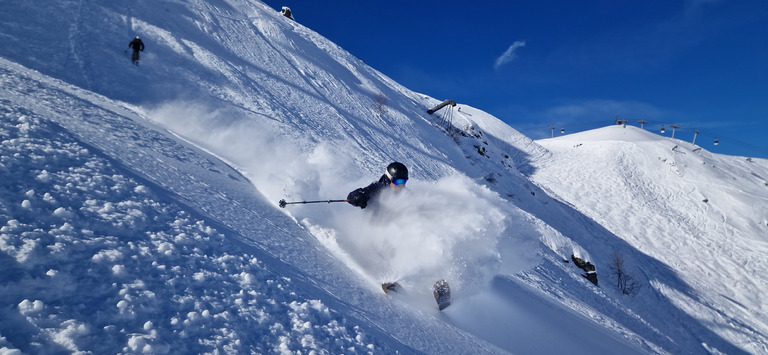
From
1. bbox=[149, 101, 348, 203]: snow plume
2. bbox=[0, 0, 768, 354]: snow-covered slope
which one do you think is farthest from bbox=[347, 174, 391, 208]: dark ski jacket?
bbox=[149, 101, 348, 203]: snow plume

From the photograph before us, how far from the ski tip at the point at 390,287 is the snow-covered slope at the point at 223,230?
10.0 inches

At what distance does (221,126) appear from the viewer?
11422 millimetres

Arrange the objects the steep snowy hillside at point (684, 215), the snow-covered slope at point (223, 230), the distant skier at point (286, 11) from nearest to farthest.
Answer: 1. the snow-covered slope at point (223, 230)
2. the steep snowy hillside at point (684, 215)
3. the distant skier at point (286, 11)

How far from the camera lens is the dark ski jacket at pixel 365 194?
6.50 m

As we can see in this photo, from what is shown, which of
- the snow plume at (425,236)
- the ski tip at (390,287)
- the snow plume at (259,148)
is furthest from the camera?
the snow plume at (259,148)

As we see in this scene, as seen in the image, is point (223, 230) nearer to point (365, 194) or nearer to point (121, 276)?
point (121, 276)

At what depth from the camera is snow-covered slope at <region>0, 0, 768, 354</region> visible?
2.71 metres

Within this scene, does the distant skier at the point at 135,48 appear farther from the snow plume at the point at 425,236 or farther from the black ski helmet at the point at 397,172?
the black ski helmet at the point at 397,172

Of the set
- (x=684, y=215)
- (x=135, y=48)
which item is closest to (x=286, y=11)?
(x=135, y=48)

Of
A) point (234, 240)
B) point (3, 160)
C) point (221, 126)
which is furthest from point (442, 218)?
point (221, 126)

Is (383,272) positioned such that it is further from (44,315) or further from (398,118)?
(398,118)

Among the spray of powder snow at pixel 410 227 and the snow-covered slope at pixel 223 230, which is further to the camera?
the spray of powder snow at pixel 410 227

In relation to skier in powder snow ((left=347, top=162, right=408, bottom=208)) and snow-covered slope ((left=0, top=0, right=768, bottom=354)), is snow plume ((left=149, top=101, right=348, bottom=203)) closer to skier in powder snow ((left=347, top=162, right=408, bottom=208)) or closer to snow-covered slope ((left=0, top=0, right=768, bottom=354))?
snow-covered slope ((left=0, top=0, right=768, bottom=354))

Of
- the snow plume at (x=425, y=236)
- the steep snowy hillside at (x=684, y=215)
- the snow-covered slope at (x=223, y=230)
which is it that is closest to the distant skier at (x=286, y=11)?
the snow-covered slope at (x=223, y=230)
